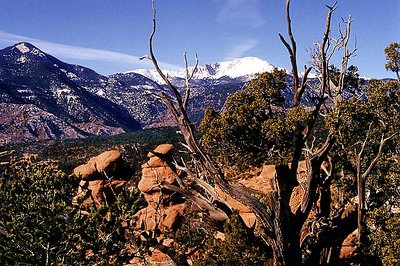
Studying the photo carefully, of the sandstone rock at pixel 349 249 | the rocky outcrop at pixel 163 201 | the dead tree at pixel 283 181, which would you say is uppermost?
the dead tree at pixel 283 181

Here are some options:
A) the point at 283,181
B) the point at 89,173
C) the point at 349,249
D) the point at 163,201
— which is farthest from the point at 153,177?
the point at 283,181

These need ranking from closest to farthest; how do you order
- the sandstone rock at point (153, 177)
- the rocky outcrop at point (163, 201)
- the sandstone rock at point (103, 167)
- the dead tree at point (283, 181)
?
the dead tree at point (283, 181) < the rocky outcrop at point (163, 201) < the sandstone rock at point (153, 177) < the sandstone rock at point (103, 167)

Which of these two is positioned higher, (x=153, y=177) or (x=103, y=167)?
(x=103, y=167)

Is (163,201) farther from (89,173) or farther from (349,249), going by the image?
(349,249)

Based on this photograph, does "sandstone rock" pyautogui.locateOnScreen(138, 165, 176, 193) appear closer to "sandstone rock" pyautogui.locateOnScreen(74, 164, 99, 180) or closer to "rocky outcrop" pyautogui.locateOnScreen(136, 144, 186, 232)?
"rocky outcrop" pyautogui.locateOnScreen(136, 144, 186, 232)

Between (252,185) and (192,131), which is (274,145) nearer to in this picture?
(192,131)

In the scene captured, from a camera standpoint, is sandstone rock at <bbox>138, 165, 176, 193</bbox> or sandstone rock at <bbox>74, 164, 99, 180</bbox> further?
sandstone rock at <bbox>74, 164, 99, 180</bbox>

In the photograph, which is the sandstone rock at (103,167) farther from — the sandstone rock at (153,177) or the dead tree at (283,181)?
the dead tree at (283,181)

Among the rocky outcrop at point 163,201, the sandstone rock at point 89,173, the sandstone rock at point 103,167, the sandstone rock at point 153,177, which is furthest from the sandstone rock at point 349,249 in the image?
the sandstone rock at point 89,173

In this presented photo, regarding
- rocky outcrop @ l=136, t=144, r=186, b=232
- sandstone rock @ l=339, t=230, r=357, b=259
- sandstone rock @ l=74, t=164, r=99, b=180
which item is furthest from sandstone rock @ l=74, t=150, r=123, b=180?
sandstone rock @ l=339, t=230, r=357, b=259

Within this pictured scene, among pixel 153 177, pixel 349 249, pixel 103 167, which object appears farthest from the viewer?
pixel 103 167

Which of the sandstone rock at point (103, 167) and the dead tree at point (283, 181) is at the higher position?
the dead tree at point (283, 181)

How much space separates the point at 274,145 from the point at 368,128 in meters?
4.41

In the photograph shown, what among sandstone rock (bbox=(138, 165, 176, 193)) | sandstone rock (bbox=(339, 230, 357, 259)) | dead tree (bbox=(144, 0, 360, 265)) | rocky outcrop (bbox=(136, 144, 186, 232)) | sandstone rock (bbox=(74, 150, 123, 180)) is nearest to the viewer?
dead tree (bbox=(144, 0, 360, 265))
